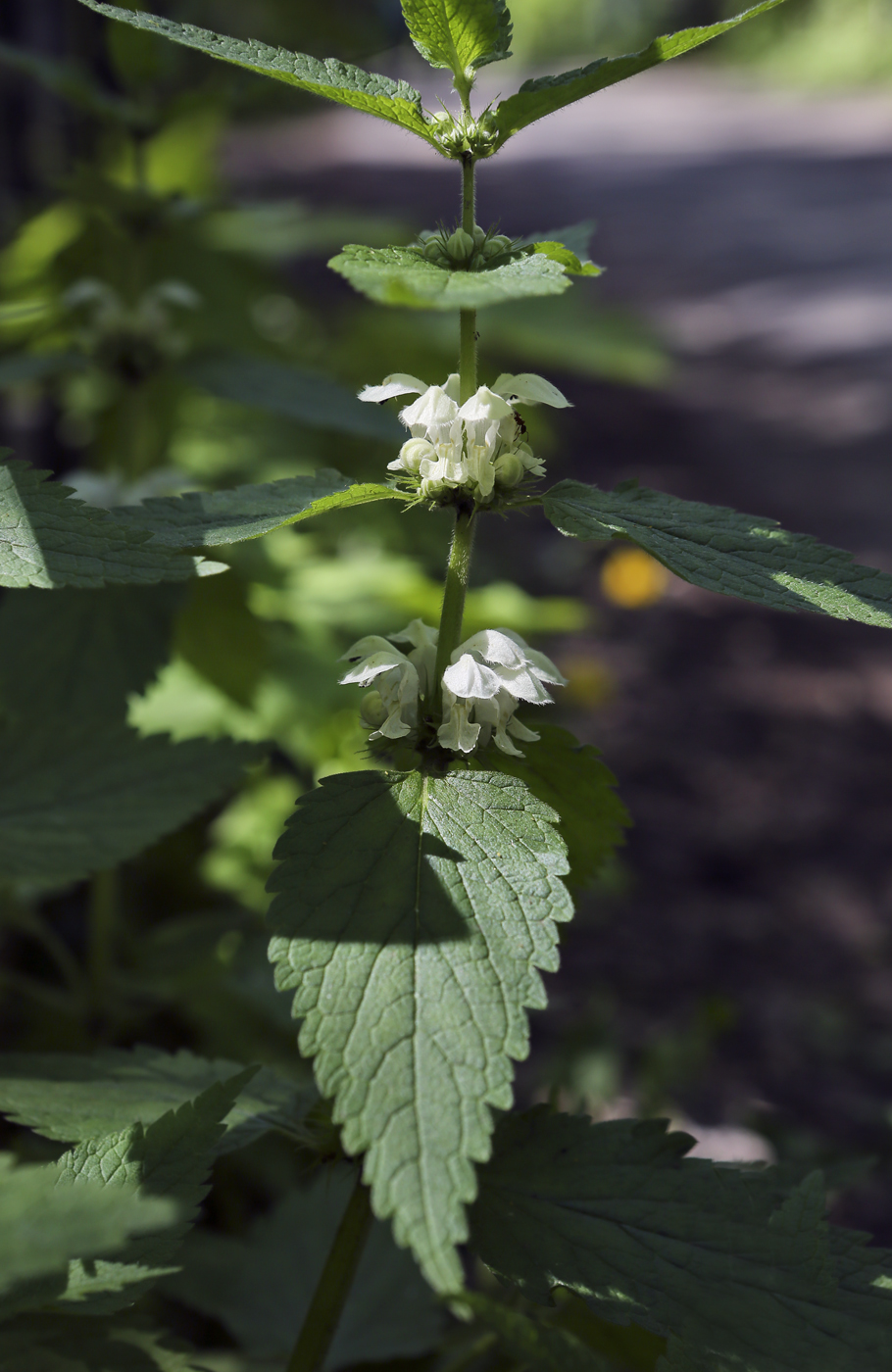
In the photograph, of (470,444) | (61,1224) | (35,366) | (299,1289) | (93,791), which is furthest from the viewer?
(35,366)

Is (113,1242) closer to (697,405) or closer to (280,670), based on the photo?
(280,670)

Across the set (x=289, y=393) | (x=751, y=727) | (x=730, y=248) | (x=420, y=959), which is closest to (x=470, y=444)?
(x=420, y=959)

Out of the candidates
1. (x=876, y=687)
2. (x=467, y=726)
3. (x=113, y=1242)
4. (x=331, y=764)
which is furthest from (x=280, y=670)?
(x=876, y=687)

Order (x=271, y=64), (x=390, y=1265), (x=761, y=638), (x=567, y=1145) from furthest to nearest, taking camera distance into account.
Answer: (x=761, y=638) → (x=390, y=1265) → (x=567, y=1145) → (x=271, y=64)

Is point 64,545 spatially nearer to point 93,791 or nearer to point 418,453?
point 418,453

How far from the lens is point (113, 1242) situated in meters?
0.41

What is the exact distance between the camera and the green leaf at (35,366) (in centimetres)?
115

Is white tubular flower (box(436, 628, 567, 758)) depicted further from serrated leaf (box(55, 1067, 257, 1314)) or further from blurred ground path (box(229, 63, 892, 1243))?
blurred ground path (box(229, 63, 892, 1243))

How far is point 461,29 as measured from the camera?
24.3 inches

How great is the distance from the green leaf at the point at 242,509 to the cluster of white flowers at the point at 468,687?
101mm

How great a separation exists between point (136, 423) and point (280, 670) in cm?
44

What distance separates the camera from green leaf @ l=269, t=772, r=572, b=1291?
0.48 m

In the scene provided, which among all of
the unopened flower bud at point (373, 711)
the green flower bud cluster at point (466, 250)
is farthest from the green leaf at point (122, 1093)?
the green flower bud cluster at point (466, 250)

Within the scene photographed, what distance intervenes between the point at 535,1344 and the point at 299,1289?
1.50ft
